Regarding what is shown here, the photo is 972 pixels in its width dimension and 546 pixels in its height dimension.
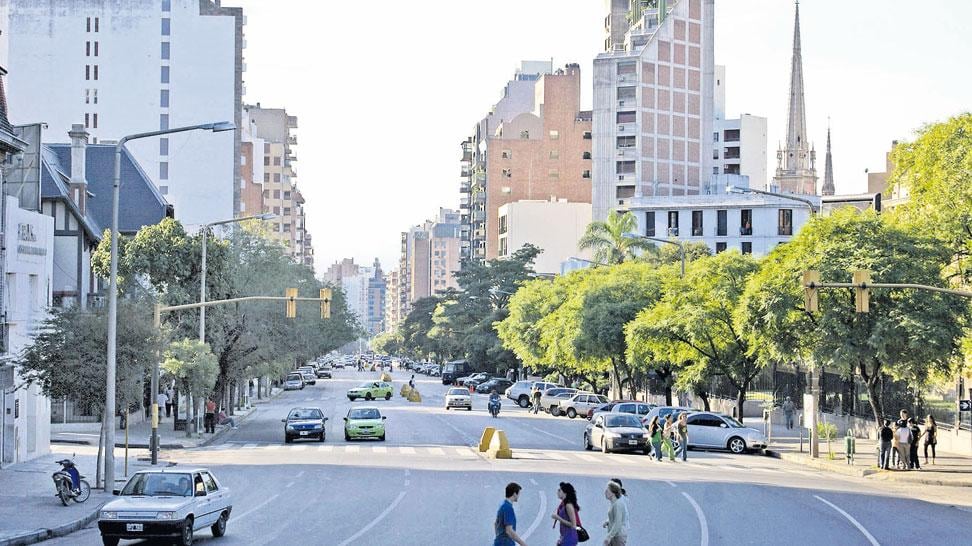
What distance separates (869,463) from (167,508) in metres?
27.2

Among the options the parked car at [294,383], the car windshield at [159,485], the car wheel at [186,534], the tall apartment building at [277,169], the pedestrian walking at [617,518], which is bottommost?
the parked car at [294,383]

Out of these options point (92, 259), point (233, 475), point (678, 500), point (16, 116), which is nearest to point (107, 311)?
point (233, 475)

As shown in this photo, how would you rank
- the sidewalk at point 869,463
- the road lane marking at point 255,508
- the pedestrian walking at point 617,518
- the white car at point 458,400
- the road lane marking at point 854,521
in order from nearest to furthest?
the pedestrian walking at point 617,518 < the road lane marking at point 854,521 < the road lane marking at point 255,508 < the sidewalk at point 869,463 < the white car at point 458,400

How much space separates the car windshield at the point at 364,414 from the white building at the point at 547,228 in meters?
93.6

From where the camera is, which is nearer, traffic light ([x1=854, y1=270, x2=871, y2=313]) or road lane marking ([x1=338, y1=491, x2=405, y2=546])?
road lane marking ([x1=338, y1=491, x2=405, y2=546])

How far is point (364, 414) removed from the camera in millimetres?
51906

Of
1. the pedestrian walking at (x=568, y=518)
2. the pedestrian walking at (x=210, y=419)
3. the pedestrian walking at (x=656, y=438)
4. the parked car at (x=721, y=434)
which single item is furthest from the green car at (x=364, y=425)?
the pedestrian walking at (x=568, y=518)

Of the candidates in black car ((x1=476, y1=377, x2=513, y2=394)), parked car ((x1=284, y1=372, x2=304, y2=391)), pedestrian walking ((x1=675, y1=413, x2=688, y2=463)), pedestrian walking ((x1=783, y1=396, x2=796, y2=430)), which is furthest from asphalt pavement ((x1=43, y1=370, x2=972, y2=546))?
parked car ((x1=284, y1=372, x2=304, y2=391))

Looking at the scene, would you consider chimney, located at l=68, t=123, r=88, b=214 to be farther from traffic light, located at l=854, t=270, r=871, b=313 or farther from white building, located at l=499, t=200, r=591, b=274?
white building, located at l=499, t=200, r=591, b=274

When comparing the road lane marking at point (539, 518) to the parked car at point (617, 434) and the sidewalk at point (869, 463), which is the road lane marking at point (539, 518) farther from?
the parked car at point (617, 434)

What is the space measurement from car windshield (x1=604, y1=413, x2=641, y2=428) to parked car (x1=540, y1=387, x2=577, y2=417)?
2730 cm

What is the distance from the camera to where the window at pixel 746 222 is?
112 meters

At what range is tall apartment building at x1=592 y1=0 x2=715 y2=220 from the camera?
129500 millimetres

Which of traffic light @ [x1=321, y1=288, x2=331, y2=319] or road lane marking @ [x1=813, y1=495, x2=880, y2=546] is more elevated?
traffic light @ [x1=321, y1=288, x2=331, y2=319]
